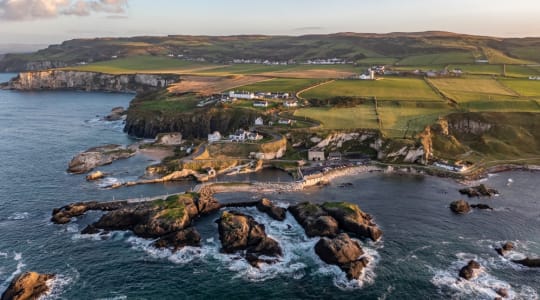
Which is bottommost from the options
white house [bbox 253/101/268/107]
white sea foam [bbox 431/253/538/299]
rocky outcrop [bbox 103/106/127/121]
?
white sea foam [bbox 431/253/538/299]

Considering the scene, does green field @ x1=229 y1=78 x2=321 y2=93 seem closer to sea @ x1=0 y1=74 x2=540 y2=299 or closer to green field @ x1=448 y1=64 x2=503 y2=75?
green field @ x1=448 y1=64 x2=503 y2=75

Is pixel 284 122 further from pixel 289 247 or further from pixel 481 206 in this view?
pixel 289 247

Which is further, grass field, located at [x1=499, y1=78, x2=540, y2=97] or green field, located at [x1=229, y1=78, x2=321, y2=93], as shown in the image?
green field, located at [x1=229, y1=78, x2=321, y2=93]

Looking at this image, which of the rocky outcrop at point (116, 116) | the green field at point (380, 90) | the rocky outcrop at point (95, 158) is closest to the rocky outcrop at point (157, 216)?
the rocky outcrop at point (95, 158)

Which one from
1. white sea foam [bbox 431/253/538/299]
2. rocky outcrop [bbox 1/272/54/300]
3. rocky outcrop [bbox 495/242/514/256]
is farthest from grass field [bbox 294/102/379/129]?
rocky outcrop [bbox 1/272/54/300]

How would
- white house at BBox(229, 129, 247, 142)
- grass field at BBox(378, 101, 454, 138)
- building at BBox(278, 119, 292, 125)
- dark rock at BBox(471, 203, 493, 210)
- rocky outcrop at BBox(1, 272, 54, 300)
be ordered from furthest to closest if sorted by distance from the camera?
building at BBox(278, 119, 292, 125) < grass field at BBox(378, 101, 454, 138) < white house at BBox(229, 129, 247, 142) < dark rock at BBox(471, 203, 493, 210) < rocky outcrop at BBox(1, 272, 54, 300)

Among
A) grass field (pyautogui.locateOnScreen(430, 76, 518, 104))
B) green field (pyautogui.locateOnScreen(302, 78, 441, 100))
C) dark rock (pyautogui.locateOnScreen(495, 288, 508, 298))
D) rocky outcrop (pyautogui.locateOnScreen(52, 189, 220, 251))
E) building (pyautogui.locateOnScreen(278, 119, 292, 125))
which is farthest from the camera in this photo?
green field (pyautogui.locateOnScreen(302, 78, 441, 100))

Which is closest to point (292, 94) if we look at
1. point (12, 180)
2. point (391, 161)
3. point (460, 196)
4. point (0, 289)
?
point (391, 161)
